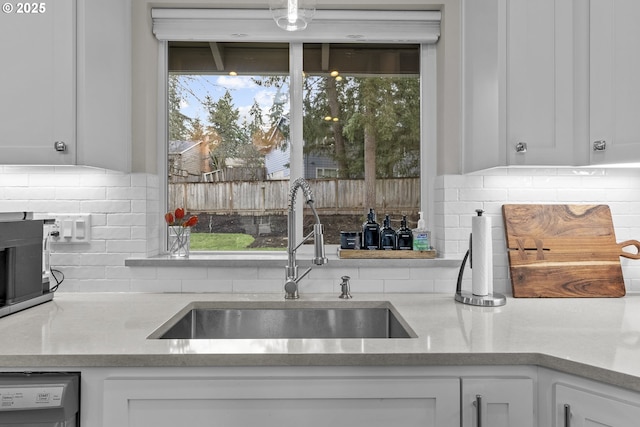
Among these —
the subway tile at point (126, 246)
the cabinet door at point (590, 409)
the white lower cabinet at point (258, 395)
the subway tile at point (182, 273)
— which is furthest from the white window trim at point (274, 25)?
the cabinet door at point (590, 409)

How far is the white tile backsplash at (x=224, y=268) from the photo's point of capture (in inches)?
78.7

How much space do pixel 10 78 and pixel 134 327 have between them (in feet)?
3.33

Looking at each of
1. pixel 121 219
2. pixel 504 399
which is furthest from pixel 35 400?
pixel 504 399

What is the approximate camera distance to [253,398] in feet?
4.04

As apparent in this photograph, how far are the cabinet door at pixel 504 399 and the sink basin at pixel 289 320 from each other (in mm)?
624

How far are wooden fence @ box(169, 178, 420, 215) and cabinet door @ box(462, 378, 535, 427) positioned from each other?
1.12 m

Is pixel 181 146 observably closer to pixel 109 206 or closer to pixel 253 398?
pixel 109 206

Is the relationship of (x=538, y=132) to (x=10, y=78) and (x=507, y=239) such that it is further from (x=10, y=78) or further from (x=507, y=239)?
(x=10, y=78)

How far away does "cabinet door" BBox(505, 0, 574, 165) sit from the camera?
66.3 inches

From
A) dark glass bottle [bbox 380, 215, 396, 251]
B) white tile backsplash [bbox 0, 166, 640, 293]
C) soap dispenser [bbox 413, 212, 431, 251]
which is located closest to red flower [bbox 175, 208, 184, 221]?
white tile backsplash [bbox 0, 166, 640, 293]

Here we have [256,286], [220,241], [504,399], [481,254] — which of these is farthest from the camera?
[220,241]

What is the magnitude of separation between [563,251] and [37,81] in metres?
2.18

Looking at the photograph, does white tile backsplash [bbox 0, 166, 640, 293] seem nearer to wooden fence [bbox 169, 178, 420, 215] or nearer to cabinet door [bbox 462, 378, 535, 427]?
wooden fence [bbox 169, 178, 420, 215]

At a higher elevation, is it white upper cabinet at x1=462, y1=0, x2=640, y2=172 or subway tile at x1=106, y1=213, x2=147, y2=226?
white upper cabinet at x1=462, y1=0, x2=640, y2=172
